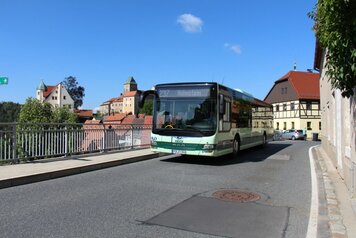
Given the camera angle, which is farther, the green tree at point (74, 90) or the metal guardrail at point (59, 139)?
the green tree at point (74, 90)

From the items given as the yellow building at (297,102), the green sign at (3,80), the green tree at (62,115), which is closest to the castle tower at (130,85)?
the yellow building at (297,102)

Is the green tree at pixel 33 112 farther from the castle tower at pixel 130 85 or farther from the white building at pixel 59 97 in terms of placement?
the castle tower at pixel 130 85

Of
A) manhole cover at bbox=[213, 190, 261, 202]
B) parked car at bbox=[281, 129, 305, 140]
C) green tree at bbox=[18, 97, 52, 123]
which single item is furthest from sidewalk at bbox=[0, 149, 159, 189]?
green tree at bbox=[18, 97, 52, 123]

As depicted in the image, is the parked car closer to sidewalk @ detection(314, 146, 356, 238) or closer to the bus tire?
the bus tire

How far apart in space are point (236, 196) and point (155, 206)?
198cm

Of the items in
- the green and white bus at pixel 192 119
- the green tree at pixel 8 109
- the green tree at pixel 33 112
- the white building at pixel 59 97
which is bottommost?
the green and white bus at pixel 192 119

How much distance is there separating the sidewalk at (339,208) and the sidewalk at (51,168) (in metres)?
6.54

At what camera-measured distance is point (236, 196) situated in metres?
8.30

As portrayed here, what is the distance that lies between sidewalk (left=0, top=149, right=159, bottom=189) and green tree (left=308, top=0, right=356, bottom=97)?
7.10 meters

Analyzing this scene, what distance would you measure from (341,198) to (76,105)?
14482 centimetres

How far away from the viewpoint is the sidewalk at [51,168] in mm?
9227

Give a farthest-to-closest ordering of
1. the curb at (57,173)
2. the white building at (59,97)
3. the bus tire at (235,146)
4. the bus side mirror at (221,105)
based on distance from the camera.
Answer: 1. the white building at (59,97)
2. the bus tire at (235,146)
3. the bus side mirror at (221,105)
4. the curb at (57,173)

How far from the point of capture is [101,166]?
40.1ft

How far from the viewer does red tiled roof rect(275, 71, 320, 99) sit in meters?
64.1
